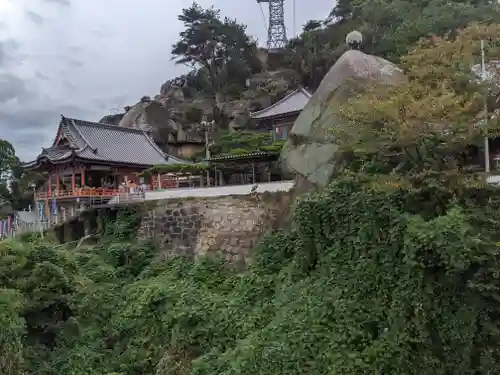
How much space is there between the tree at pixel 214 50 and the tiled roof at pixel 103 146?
1643 centimetres

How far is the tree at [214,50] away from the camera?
153 ft

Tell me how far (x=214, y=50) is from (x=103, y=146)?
23038mm

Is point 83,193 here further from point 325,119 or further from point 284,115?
point 325,119

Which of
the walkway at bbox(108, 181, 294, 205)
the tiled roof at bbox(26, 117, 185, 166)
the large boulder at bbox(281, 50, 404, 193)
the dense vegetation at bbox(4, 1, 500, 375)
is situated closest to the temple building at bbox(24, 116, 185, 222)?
the tiled roof at bbox(26, 117, 185, 166)

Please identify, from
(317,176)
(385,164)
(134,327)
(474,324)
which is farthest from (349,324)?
(134,327)

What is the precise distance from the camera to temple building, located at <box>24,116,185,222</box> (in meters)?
25.4

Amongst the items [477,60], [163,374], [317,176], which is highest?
[477,60]

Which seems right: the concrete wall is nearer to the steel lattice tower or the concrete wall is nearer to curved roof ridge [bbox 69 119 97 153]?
curved roof ridge [bbox 69 119 97 153]

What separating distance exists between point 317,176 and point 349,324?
4633 mm

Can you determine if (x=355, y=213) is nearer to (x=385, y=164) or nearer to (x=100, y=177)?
(x=385, y=164)

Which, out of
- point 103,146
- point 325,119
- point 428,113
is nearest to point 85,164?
point 103,146

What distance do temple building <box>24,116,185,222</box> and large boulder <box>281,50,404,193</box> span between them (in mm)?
13140

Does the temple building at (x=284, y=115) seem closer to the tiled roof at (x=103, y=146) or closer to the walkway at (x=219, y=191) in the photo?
the tiled roof at (x=103, y=146)

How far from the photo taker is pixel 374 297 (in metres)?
9.40
